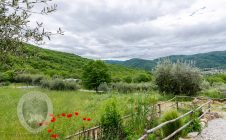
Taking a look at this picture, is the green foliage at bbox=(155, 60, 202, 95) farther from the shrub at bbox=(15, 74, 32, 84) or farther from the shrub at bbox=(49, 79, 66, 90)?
the shrub at bbox=(15, 74, 32, 84)

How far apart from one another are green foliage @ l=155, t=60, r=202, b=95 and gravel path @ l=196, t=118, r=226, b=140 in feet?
28.4

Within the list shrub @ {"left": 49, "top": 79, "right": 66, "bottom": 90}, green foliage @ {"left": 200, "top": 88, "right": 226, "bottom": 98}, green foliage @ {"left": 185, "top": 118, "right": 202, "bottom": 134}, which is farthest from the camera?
shrub @ {"left": 49, "top": 79, "right": 66, "bottom": 90}

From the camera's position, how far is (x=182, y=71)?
23484mm

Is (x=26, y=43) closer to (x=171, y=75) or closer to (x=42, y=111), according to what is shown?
(x=42, y=111)

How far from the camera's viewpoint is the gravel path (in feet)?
37.6

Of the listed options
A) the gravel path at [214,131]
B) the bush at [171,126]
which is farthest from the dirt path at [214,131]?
the bush at [171,126]

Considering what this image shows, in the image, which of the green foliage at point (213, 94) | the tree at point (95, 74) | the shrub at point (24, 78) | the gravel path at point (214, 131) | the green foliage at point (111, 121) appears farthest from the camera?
the shrub at point (24, 78)

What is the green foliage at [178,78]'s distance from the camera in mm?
23406

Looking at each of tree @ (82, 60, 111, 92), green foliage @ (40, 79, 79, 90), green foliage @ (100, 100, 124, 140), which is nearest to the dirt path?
green foliage @ (100, 100, 124, 140)

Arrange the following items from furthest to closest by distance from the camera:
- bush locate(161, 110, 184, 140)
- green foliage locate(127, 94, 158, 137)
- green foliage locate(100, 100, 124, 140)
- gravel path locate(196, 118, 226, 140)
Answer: gravel path locate(196, 118, 226, 140), bush locate(161, 110, 184, 140), green foliage locate(127, 94, 158, 137), green foliage locate(100, 100, 124, 140)

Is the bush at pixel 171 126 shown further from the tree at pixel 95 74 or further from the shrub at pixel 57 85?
the tree at pixel 95 74

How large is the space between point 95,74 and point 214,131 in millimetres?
28498

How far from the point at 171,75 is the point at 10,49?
19.9 m

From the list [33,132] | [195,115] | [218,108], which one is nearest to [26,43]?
[33,132]
